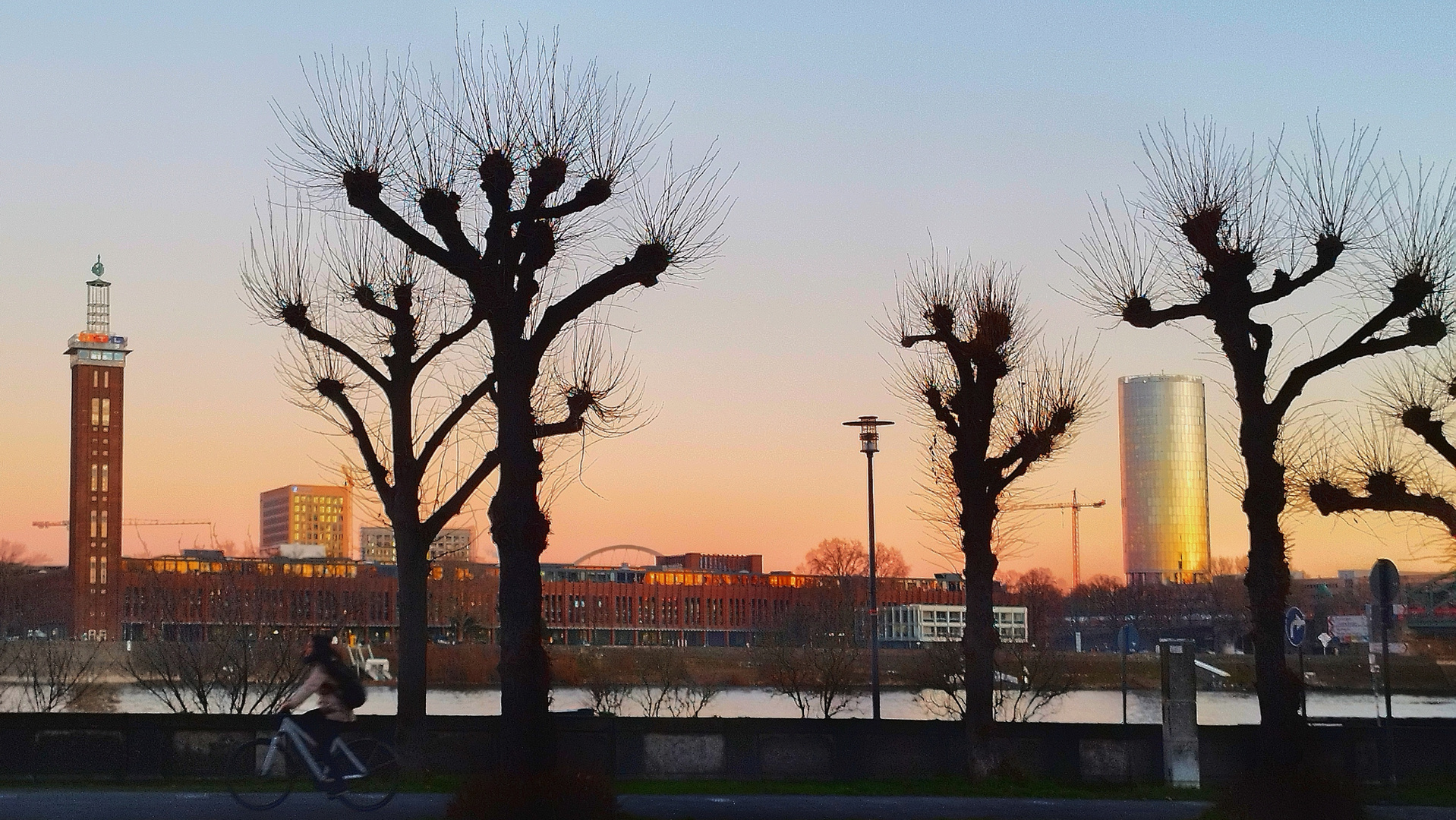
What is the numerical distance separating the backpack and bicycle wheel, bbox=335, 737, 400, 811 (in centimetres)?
47

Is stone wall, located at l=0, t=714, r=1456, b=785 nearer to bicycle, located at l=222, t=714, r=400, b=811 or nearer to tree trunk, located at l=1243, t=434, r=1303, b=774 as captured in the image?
tree trunk, located at l=1243, t=434, r=1303, b=774

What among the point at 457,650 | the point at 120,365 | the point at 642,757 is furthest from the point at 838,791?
the point at 120,365

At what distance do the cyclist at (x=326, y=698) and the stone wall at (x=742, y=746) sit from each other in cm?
384

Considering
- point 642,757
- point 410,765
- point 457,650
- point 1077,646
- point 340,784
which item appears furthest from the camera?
point 1077,646

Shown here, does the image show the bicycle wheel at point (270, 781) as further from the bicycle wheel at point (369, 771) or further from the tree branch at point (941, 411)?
the tree branch at point (941, 411)

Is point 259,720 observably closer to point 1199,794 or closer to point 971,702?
point 971,702

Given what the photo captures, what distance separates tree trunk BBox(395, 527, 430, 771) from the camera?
74.3 feet

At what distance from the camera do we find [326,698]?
59.1 ft

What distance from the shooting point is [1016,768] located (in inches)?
967

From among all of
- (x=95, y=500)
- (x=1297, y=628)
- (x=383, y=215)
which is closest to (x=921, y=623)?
(x=95, y=500)

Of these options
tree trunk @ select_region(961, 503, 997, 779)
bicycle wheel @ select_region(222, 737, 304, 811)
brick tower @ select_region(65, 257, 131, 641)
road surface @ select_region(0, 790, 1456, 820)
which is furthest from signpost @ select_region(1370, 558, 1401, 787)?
brick tower @ select_region(65, 257, 131, 641)

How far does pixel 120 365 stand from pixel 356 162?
16792cm

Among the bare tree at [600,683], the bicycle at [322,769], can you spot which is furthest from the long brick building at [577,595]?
the bicycle at [322,769]

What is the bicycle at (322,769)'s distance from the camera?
17.8 meters
